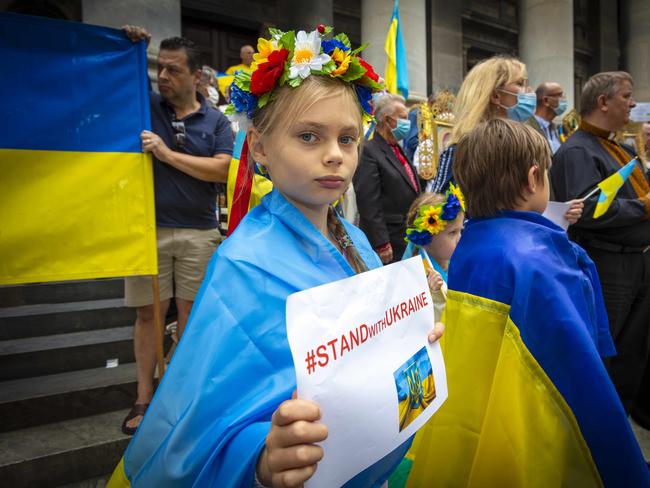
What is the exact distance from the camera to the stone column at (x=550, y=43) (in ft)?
35.7

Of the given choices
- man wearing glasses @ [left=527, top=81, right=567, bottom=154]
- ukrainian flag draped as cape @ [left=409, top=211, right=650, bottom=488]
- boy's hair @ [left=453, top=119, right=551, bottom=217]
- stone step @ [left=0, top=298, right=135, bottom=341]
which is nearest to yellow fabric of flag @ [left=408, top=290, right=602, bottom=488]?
ukrainian flag draped as cape @ [left=409, top=211, right=650, bottom=488]

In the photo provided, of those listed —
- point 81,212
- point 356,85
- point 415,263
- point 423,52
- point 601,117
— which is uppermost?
point 423,52

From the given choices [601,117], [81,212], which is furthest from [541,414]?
[81,212]

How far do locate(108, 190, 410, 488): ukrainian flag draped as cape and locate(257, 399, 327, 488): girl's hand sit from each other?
84mm

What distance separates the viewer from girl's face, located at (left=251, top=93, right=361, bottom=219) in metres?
1.09

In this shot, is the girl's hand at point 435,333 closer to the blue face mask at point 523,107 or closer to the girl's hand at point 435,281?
the girl's hand at point 435,281

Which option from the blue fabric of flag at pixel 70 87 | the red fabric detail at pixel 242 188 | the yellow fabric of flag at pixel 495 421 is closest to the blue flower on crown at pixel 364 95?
the red fabric detail at pixel 242 188

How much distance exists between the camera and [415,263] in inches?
43.3

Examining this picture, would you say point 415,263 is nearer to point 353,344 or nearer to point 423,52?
point 353,344

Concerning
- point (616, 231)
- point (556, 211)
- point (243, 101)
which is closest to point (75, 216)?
point (243, 101)

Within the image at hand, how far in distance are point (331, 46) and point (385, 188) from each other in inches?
99.3

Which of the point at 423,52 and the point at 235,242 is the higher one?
the point at 423,52

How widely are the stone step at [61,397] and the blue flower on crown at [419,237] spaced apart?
6.53 ft

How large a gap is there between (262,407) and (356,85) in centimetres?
87
